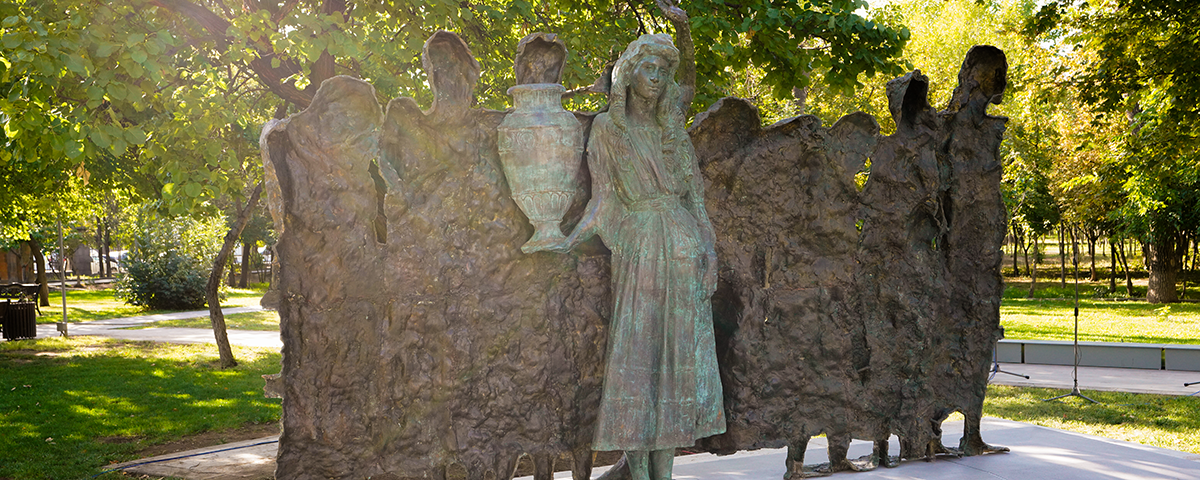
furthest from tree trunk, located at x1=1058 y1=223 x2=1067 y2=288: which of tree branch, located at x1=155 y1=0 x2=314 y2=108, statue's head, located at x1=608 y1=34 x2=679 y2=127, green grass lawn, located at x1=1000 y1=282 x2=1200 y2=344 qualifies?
tree branch, located at x1=155 y1=0 x2=314 y2=108

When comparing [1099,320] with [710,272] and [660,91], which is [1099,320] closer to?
[710,272]

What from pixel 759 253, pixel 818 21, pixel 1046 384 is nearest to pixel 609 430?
pixel 759 253

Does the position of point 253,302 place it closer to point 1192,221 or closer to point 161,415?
point 161,415

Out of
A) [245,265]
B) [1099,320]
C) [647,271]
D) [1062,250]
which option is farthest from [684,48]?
[245,265]

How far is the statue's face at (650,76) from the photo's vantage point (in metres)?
4.24

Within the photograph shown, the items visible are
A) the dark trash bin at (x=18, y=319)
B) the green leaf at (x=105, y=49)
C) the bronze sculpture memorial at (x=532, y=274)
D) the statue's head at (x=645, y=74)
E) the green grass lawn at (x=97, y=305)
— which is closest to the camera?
the bronze sculpture memorial at (x=532, y=274)

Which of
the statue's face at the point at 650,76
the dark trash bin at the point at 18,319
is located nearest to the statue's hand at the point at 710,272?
the statue's face at the point at 650,76

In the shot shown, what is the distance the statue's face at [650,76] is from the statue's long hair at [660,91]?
0.02 metres

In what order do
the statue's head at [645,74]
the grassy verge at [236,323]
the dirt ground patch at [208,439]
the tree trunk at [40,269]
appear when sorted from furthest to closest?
1. the tree trunk at [40,269]
2. the grassy verge at [236,323]
3. the dirt ground patch at [208,439]
4. the statue's head at [645,74]

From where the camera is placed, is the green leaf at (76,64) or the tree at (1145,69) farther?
the tree at (1145,69)

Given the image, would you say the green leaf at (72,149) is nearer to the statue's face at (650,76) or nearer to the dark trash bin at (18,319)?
the statue's face at (650,76)

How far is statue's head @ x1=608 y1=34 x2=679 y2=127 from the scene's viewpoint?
4.23 meters

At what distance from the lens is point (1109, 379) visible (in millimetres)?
10758

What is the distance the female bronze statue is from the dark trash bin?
16081 millimetres
